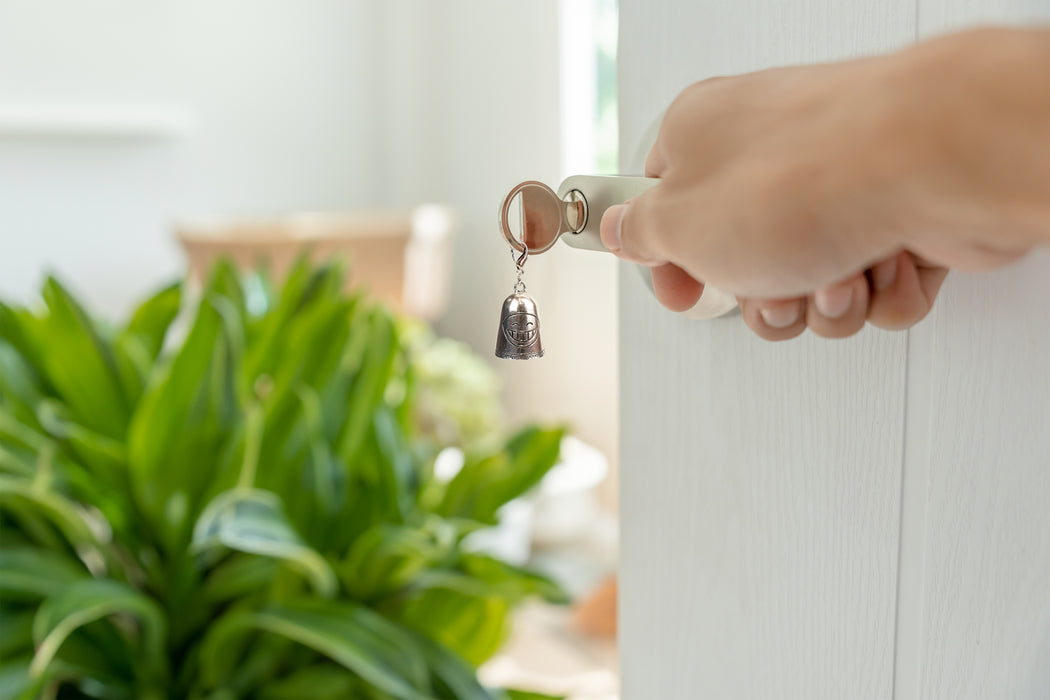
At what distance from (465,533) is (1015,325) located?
24.9 inches

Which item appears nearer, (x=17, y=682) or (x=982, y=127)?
(x=982, y=127)

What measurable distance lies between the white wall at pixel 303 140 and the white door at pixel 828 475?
1325mm

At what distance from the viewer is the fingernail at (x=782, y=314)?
0.20 m

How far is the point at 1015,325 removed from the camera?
0.21 m

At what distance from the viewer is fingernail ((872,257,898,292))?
19 centimetres

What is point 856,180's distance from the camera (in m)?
0.14

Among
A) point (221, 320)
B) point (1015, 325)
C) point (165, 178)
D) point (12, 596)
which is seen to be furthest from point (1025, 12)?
point (165, 178)

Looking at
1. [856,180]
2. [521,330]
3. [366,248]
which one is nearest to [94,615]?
[521,330]

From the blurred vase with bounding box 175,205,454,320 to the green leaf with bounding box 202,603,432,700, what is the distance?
92cm

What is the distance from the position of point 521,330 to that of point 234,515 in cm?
45

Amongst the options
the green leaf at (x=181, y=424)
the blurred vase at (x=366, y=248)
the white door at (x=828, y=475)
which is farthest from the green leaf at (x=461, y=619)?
the blurred vase at (x=366, y=248)

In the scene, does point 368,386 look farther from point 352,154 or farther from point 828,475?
point 352,154

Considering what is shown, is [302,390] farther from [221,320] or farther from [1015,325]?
[1015,325]

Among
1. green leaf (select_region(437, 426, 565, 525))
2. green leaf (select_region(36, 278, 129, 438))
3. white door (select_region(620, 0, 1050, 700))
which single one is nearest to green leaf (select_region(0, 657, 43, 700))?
green leaf (select_region(36, 278, 129, 438))
